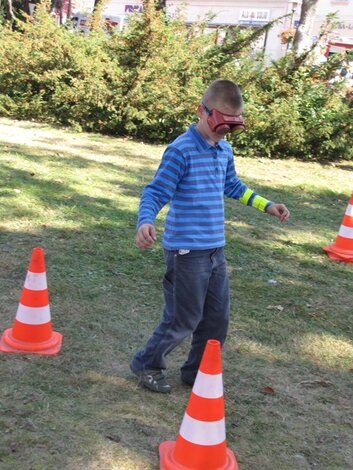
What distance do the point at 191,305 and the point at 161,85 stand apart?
28.0 feet

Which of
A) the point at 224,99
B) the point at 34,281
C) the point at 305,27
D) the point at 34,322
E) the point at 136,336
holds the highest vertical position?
the point at 305,27

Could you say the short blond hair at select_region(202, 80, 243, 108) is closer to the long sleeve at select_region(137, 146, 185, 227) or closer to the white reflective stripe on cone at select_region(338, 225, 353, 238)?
the long sleeve at select_region(137, 146, 185, 227)

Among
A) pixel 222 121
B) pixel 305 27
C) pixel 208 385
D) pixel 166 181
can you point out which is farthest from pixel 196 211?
pixel 305 27

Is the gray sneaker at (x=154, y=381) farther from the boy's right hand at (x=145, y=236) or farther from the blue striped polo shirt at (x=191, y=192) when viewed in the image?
the boy's right hand at (x=145, y=236)

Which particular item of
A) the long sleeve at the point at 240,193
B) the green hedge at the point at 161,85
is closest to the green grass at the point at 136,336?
the long sleeve at the point at 240,193

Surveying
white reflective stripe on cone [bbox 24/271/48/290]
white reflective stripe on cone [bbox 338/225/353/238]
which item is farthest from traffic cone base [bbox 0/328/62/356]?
white reflective stripe on cone [bbox 338/225/353/238]

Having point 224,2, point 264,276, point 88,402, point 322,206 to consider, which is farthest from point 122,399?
point 224,2

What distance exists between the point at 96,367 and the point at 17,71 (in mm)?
9693

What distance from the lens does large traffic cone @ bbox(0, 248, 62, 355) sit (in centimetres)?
364

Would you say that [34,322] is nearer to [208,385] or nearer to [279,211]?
[208,385]

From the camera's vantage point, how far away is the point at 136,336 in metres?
4.02

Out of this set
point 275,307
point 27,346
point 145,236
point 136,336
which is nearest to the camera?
point 145,236

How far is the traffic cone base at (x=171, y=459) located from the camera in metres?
2.65

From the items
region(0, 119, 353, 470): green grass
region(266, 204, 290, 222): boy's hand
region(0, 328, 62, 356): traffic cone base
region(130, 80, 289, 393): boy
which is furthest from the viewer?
region(0, 328, 62, 356): traffic cone base
